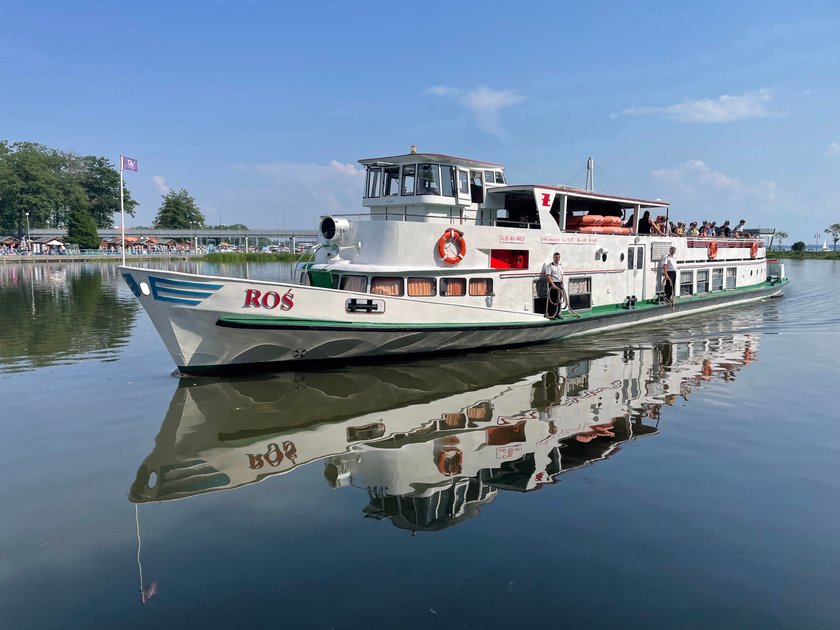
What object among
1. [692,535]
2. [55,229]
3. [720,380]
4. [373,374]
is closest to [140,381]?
[373,374]

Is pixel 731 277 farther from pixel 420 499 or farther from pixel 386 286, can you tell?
pixel 420 499

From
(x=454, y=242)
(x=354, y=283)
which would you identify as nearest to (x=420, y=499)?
(x=354, y=283)

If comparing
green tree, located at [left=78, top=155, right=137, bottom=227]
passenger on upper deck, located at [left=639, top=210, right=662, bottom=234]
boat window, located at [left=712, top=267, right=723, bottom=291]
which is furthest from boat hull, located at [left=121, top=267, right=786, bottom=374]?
green tree, located at [left=78, top=155, right=137, bottom=227]

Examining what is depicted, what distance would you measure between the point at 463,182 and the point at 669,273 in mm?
9260

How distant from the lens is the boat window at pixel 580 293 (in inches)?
655

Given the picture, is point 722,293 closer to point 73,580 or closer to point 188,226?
point 73,580

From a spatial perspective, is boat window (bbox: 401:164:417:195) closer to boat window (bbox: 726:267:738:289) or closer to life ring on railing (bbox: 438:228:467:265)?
life ring on railing (bbox: 438:228:467:265)

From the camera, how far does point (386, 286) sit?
519 inches

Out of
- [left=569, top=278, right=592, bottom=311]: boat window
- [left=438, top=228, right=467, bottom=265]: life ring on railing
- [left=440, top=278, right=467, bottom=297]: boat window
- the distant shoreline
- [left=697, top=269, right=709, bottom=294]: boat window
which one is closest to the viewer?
[left=438, top=228, right=467, bottom=265]: life ring on railing

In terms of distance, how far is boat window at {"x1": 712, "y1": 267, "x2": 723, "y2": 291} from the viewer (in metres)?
23.7

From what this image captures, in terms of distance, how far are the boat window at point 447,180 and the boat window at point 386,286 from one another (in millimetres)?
2863

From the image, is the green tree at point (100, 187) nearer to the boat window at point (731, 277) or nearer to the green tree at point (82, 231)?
the green tree at point (82, 231)

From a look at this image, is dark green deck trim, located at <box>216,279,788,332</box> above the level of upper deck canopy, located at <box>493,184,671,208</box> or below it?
below

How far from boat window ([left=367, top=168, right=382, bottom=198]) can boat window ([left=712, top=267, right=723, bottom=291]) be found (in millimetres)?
15787
